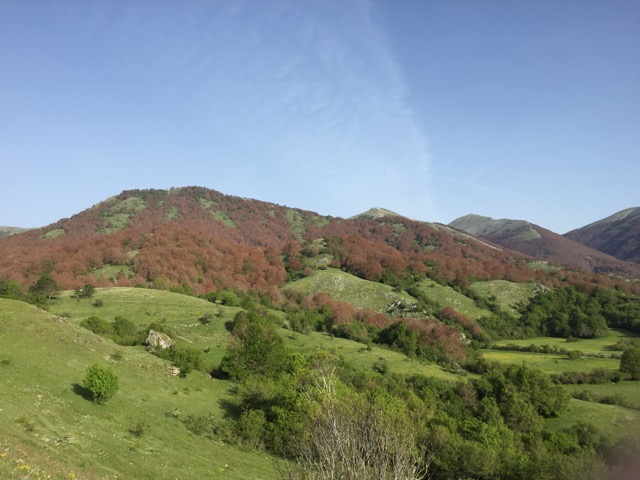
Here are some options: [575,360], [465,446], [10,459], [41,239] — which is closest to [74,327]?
[10,459]

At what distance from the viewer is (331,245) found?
171 metres

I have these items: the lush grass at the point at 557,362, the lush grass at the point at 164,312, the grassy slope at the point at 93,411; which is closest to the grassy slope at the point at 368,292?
the lush grass at the point at 557,362

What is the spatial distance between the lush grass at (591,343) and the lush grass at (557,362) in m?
10.1

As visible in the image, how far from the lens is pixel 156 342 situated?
5150cm

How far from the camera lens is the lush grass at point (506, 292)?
135 m

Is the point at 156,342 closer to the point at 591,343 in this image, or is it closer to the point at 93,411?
Answer: the point at 93,411

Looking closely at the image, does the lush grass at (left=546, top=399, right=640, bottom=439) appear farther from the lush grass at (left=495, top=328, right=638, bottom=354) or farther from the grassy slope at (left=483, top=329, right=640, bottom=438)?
the lush grass at (left=495, top=328, right=638, bottom=354)

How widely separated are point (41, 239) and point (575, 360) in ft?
689

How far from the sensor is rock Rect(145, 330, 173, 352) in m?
50.9

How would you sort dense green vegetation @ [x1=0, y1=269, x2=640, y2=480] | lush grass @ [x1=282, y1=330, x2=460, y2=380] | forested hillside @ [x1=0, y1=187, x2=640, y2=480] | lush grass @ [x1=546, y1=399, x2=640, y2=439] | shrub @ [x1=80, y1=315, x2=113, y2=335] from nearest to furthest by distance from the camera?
dense green vegetation @ [x1=0, y1=269, x2=640, y2=480] → forested hillside @ [x1=0, y1=187, x2=640, y2=480] → lush grass @ [x1=546, y1=399, x2=640, y2=439] → shrub @ [x1=80, y1=315, x2=113, y2=335] → lush grass @ [x1=282, y1=330, x2=460, y2=380]

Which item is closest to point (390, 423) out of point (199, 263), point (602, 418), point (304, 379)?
point (304, 379)

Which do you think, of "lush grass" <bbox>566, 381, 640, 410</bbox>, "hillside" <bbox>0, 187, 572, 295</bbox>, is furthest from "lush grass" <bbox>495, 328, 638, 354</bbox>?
"hillside" <bbox>0, 187, 572, 295</bbox>

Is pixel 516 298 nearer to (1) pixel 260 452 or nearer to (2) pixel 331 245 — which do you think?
(2) pixel 331 245

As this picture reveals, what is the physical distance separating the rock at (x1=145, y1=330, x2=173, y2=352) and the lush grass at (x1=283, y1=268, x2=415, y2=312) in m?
73.4
